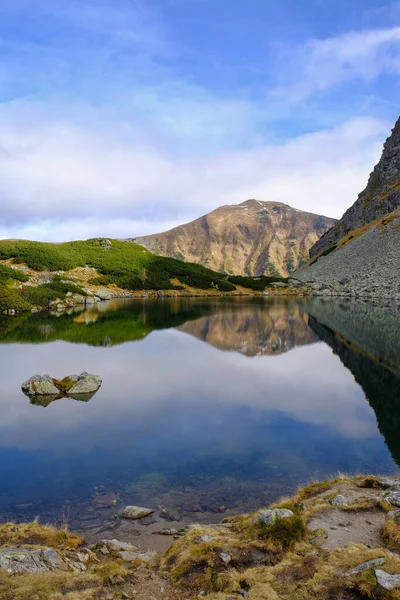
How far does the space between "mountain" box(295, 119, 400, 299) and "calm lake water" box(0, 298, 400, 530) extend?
Answer: 64.6 meters

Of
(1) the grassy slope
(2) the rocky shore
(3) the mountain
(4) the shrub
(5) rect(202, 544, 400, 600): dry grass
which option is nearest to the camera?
(5) rect(202, 544, 400, 600): dry grass

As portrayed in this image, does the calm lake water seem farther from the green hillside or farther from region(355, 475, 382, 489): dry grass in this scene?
the green hillside

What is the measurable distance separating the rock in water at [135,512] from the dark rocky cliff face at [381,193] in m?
149

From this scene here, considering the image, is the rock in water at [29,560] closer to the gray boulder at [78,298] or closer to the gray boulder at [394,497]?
the gray boulder at [394,497]

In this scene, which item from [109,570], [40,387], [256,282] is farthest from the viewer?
[256,282]

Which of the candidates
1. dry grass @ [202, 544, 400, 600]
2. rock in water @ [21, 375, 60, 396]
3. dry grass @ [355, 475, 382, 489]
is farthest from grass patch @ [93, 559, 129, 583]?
rock in water @ [21, 375, 60, 396]

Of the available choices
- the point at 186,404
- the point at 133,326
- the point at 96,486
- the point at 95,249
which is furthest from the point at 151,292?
the point at 96,486

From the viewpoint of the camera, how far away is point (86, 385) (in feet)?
89.5

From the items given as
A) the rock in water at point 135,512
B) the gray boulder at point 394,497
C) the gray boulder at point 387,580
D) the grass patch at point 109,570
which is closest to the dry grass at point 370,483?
the gray boulder at point 394,497

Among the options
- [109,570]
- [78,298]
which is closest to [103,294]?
[78,298]

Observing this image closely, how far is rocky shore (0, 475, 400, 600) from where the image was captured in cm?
794

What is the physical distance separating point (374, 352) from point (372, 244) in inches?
3721

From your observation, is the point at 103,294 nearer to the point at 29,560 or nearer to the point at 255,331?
the point at 255,331

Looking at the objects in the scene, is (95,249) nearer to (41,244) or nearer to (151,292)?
(41,244)
